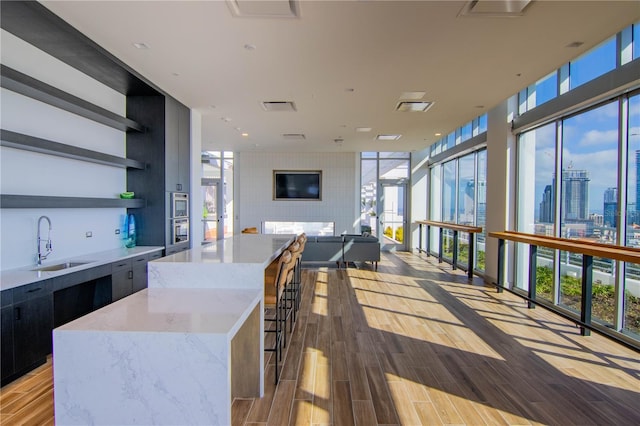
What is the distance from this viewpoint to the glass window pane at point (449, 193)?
25.5 feet

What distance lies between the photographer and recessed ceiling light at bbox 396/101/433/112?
487 cm

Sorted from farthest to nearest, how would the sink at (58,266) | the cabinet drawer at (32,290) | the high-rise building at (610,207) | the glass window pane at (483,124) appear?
1. the glass window pane at (483,124)
2. the high-rise building at (610,207)
3. the sink at (58,266)
4. the cabinet drawer at (32,290)

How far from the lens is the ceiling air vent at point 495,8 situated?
8.05ft

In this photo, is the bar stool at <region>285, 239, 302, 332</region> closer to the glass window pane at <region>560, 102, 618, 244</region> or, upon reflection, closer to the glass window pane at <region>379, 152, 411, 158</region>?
the glass window pane at <region>560, 102, 618, 244</region>

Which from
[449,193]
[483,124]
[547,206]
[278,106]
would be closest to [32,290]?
[278,106]

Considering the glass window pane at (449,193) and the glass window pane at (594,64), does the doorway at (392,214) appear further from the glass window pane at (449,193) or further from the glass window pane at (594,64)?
the glass window pane at (594,64)

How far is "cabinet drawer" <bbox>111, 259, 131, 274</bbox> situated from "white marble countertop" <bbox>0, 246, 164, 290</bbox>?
0.05 meters

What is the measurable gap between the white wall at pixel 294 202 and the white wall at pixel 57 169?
514 centimetres

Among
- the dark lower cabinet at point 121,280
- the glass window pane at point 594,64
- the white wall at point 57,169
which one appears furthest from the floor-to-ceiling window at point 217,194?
the glass window pane at point 594,64

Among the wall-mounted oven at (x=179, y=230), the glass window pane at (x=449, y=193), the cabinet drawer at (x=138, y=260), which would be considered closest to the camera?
the cabinet drawer at (x=138, y=260)

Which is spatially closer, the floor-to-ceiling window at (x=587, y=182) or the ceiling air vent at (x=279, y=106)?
the floor-to-ceiling window at (x=587, y=182)

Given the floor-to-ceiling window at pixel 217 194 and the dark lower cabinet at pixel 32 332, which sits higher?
A: the floor-to-ceiling window at pixel 217 194

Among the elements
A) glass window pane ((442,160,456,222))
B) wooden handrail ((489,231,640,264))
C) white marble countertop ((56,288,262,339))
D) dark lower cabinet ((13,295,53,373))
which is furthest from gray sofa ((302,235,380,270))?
white marble countertop ((56,288,262,339))

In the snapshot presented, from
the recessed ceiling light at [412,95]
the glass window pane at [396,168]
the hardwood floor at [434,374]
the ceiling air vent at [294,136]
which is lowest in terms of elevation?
the hardwood floor at [434,374]
